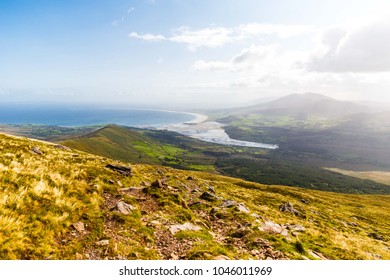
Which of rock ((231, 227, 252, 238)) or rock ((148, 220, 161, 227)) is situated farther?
rock ((231, 227, 252, 238))

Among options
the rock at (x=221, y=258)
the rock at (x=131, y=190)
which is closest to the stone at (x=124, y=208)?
the rock at (x=131, y=190)

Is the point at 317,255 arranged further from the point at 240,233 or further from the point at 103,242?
the point at 103,242

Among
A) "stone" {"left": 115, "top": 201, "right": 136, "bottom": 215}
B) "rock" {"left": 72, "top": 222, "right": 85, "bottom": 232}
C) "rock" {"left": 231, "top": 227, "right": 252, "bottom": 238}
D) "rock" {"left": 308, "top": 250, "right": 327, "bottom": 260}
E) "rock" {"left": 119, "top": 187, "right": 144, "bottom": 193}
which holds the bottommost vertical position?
"rock" {"left": 308, "top": 250, "right": 327, "bottom": 260}

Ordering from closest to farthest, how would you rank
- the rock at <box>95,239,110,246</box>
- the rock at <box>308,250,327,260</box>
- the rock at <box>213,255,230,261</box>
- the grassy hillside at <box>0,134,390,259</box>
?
the grassy hillside at <box>0,134,390,259</box> → the rock at <box>95,239,110,246</box> → the rock at <box>213,255,230,261</box> → the rock at <box>308,250,327,260</box>

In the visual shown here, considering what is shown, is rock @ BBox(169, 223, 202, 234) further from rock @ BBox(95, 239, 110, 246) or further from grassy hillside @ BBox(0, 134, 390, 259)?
rock @ BBox(95, 239, 110, 246)

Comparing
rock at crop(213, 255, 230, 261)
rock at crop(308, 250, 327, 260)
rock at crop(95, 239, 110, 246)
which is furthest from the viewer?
rock at crop(308, 250, 327, 260)

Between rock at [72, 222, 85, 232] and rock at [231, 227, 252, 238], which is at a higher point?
rock at [72, 222, 85, 232]

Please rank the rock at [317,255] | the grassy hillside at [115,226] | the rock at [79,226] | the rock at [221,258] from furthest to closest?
the rock at [317,255] → the rock at [79,226] → the rock at [221,258] → the grassy hillside at [115,226]

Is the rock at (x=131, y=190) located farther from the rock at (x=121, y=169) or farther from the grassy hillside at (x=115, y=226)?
the rock at (x=121, y=169)

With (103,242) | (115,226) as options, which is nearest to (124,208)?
(115,226)

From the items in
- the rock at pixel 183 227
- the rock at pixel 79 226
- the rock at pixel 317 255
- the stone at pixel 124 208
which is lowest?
the rock at pixel 317 255

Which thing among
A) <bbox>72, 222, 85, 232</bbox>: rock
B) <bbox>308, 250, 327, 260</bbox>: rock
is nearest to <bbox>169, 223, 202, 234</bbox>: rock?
<bbox>72, 222, 85, 232</bbox>: rock
